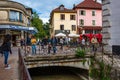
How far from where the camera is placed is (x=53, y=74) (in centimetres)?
2903

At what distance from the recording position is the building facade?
68.2 ft

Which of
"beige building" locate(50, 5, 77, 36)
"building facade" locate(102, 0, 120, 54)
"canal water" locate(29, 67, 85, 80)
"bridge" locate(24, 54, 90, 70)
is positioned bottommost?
"canal water" locate(29, 67, 85, 80)

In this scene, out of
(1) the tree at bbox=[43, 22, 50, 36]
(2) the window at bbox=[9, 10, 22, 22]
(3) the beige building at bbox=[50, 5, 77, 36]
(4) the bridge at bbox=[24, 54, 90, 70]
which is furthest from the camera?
(1) the tree at bbox=[43, 22, 50, 36]

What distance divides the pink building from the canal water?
36.8 m

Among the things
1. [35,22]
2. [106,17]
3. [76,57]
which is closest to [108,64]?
[106,17]

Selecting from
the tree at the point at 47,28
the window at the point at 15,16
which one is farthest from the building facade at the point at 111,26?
the tree at the point at 47,28

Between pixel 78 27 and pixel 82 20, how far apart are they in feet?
6.84

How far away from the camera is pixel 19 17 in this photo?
2109 inches

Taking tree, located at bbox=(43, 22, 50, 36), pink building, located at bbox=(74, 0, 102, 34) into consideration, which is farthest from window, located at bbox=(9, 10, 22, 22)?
tree, located at bbox=(43, 22, 50, 36)

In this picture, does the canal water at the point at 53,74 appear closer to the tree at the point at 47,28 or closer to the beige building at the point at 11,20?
the beige building at the point at 11,20

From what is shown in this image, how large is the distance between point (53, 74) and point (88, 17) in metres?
43.2

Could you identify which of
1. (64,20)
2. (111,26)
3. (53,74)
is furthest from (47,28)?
(111,26)

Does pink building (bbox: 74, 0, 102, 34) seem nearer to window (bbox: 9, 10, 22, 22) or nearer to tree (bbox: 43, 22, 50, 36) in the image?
window (bbox: 9, 10, 22, 22)

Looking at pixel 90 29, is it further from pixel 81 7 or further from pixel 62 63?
pixel 62 63
